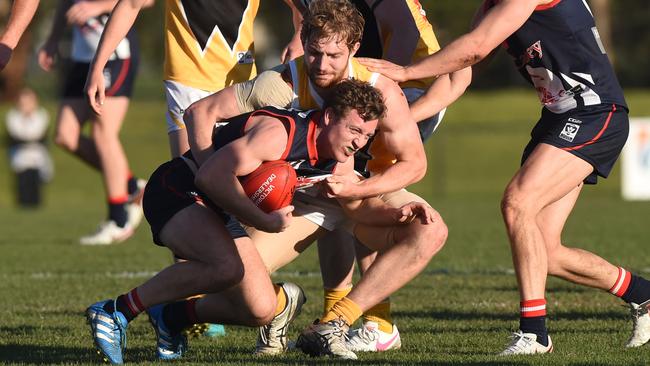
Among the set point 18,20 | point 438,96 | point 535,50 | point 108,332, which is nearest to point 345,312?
point 108,332

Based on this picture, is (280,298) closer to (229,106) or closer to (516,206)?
(229,106)

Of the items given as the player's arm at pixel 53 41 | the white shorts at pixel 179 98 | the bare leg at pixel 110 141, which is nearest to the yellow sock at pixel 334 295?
the white shorts at pixel 179 98

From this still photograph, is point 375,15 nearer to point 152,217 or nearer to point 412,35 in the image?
point 412,35

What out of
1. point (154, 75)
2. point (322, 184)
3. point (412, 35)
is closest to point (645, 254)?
point (412, 35)

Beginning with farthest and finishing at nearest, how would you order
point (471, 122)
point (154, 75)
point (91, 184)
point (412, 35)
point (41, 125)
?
point (154, 75) → point (471, 122) → point (91, 184) → point (41, 125) → point (412, 35)

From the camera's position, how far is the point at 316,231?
5.68m

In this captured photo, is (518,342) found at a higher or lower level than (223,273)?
lower

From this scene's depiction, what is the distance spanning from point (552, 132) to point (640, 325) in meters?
1.01

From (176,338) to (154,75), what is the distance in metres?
75.7

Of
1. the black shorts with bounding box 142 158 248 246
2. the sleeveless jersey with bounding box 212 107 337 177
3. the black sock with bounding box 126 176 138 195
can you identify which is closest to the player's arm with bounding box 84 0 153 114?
the black shorts with bounding box 142 158 248 246

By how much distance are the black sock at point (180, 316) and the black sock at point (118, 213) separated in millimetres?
5613

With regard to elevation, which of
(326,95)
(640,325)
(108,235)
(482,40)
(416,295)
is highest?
(482,40)

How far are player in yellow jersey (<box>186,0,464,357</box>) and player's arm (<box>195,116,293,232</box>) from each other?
0.81 feet

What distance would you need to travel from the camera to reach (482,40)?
18.1 ft
